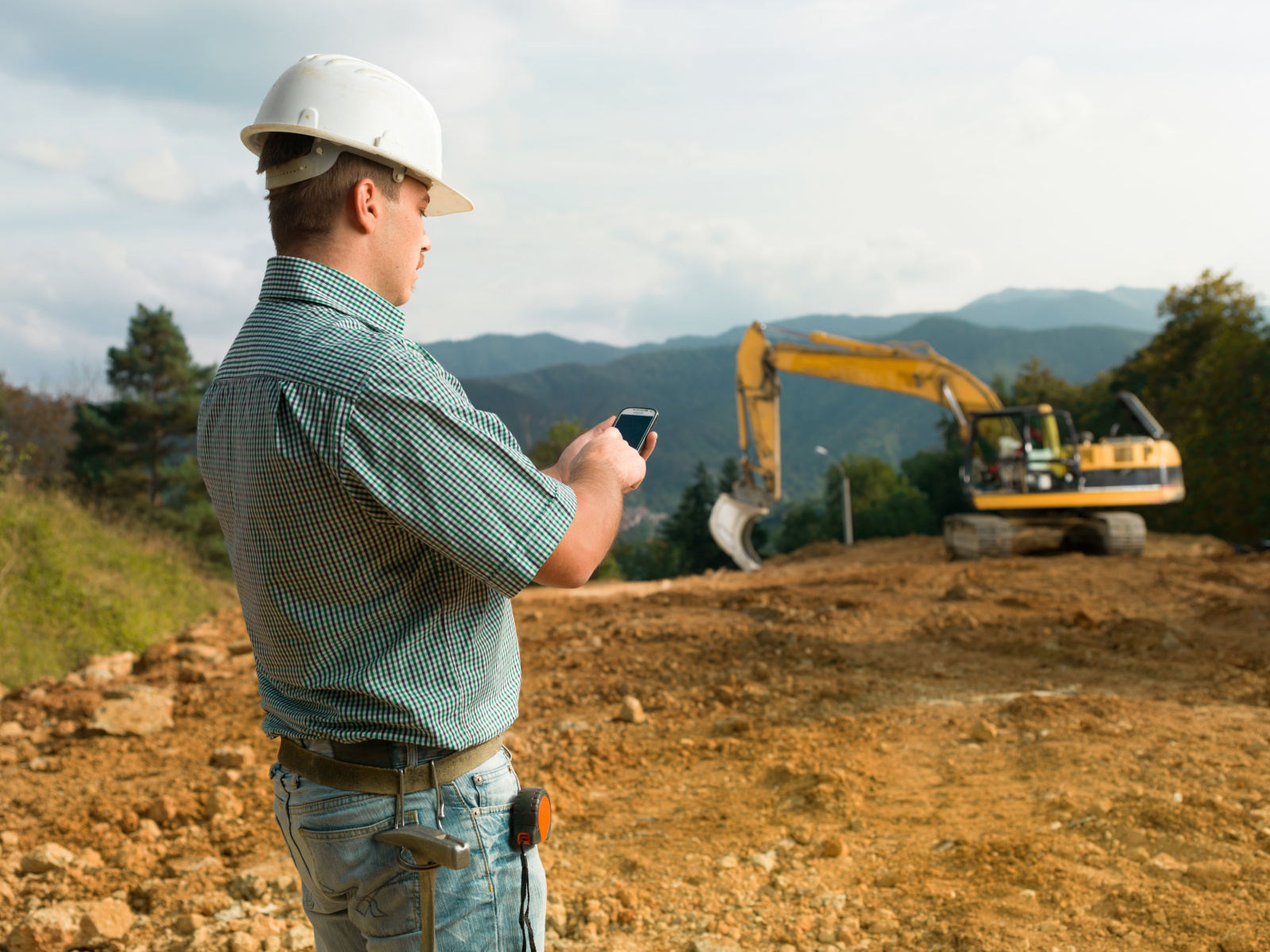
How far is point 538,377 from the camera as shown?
524ft

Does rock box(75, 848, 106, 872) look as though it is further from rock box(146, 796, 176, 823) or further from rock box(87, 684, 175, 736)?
rock box(87, 684, 175, 736)

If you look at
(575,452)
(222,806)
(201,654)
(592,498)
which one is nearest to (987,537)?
(201,654)

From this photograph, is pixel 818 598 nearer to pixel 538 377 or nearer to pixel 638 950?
pixel 638 950

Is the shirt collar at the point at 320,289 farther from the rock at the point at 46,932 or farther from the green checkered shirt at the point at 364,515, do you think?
the rock at the point at 46,932

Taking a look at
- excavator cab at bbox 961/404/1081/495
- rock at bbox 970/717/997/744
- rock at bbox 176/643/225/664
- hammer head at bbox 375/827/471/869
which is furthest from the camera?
excavator cab at bbox 961/404/1081/495

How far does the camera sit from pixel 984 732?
512 cm

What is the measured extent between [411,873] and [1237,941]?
281 centimetres

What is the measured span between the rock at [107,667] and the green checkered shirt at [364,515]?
8.22 metres

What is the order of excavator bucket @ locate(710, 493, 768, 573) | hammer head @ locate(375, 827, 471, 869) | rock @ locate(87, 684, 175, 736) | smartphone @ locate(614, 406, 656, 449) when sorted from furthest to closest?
1. excavator bucket @ locate(710, 493, 768, 573)
2. rock @ locate(87, 684, 175, 736)
3. smartphone @ locate(614, 406, 656, 449)
4. hammer head @ locate(375, 827, 471, 869)

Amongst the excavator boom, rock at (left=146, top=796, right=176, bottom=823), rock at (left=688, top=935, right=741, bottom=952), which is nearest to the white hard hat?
rock at (left=688, top=935, right=741, bottom=952)

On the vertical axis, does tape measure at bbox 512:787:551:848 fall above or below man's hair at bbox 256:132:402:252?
below

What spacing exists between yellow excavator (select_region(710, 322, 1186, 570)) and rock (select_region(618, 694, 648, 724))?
9.96 meters

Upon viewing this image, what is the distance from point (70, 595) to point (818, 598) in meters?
9.01

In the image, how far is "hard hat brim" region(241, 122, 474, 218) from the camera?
4.83ft
